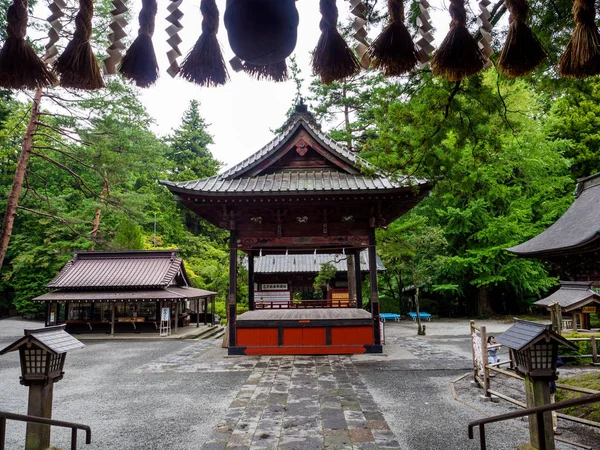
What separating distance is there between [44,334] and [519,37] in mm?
5274

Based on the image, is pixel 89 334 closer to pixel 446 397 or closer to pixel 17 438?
pixel 17 438

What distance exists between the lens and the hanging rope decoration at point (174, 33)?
2240 mm

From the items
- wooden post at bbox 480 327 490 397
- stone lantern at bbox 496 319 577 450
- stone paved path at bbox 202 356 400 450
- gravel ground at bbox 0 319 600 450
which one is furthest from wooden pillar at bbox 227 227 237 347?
stone lantern at bbox 496 319 577 450

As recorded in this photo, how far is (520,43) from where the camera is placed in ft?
7.95

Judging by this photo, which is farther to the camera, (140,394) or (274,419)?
(140,394)

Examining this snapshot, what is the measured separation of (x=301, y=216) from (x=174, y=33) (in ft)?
29.4

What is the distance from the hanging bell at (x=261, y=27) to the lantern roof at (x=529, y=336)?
4.03 metres

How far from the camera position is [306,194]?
395 inches

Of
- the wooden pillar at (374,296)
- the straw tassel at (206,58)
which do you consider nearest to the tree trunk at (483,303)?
the wooden pillar at (374,296)

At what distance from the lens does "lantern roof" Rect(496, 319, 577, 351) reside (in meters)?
4.09

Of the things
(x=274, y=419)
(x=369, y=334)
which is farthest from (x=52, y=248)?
(x=274, y=419)

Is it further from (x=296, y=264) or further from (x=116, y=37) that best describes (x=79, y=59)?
(x=296, y=264)

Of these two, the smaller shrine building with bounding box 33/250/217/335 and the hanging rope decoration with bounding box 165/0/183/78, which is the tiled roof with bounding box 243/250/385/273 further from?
the hanging rope decoration with bounding box 165/0/183/78

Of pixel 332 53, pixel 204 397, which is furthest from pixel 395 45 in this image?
pixel 204 397
